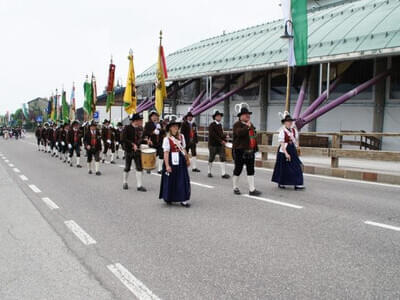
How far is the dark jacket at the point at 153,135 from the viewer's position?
12094 mm

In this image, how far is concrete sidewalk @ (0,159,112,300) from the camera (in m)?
3.61

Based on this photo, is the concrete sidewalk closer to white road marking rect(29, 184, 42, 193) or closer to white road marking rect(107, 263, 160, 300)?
white road marking rect(107, 263, 160, 300)

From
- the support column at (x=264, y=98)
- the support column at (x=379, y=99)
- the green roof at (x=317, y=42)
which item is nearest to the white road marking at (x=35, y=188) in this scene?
the green roof at (x=317, y=42)

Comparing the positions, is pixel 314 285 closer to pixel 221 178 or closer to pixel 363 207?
pixel 363 207

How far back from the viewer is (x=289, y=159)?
29.4 feet

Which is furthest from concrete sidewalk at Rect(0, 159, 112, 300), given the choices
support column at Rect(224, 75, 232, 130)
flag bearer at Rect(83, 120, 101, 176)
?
support column at Rect(224, 75, 232, 130)

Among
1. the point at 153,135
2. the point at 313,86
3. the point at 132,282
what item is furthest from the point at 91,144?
the point at 313,86

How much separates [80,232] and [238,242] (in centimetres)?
234

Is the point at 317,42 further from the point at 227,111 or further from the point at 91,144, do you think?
the point at 91,144

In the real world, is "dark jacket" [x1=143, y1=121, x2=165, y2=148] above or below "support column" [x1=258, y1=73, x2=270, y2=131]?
below

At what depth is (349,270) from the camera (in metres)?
4.02

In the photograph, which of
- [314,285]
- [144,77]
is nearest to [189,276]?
[314,285]

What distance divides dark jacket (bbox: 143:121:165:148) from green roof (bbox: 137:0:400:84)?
1147cm

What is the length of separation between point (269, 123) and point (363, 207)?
69.1ft
